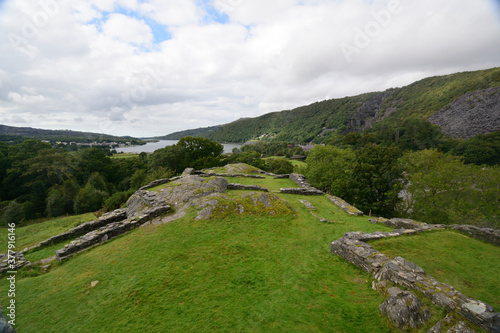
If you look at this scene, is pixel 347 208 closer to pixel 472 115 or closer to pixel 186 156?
pixel 186 156

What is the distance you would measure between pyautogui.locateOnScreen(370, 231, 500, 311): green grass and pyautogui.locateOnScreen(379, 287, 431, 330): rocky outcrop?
8.60 feet

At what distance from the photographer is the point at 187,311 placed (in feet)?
17.0

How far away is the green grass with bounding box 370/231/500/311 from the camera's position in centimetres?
609

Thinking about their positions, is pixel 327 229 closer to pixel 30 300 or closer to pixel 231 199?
pixel 231 199

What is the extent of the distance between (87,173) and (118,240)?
4562cm

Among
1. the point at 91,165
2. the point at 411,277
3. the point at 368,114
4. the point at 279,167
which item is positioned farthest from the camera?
the point at 368,114

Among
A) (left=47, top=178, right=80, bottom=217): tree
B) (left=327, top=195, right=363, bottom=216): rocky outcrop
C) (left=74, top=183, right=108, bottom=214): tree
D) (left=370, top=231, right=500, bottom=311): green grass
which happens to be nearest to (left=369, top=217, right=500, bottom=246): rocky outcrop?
(left=370, top=231, right=500, bottom=311): green grass

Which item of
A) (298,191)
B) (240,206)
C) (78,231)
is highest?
(240,206)

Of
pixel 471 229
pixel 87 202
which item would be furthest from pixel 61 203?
pixel 471 229

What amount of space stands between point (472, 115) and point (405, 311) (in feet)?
362

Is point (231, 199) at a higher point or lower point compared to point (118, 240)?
higher

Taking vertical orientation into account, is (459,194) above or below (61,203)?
above

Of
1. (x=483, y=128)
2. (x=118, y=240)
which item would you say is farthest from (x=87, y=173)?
(x=483, y=128)

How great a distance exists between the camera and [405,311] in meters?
4.66
